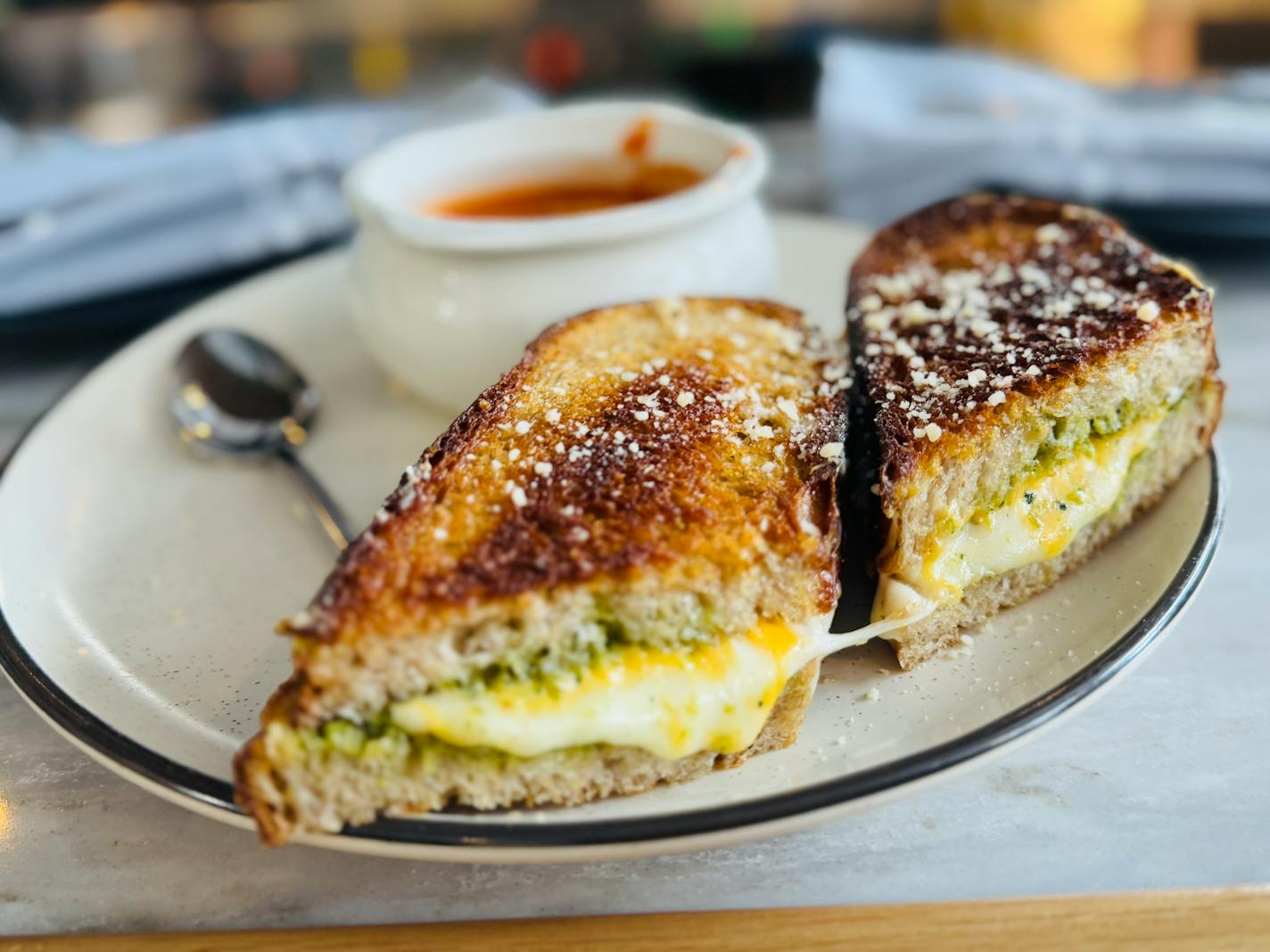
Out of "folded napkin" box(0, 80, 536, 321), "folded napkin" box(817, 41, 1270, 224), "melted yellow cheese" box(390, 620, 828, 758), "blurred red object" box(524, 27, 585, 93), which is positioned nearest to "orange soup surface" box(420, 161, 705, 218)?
"folded napkin" box(0, 80, 536, 321)

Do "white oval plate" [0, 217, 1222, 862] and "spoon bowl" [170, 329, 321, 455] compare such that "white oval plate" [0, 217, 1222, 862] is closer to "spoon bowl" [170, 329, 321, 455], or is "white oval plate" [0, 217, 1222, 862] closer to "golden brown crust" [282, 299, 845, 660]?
"spoon bowl" [170, 329, 321, 455]

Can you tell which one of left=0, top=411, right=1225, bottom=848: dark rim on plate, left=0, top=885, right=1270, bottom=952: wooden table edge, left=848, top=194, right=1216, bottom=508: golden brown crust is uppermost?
left=848, top=194, right=1216, bottom=508: golden brown crust

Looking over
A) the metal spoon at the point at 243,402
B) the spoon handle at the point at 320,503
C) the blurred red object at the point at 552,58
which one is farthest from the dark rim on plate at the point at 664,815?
the blurred red object at the point at 552,58

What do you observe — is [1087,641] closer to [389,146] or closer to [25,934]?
[25,934]

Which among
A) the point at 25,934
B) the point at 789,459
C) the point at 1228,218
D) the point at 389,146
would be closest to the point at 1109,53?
the point at 1228,218

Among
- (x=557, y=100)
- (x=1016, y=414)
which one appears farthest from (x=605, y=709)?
(x=557, y=100)
